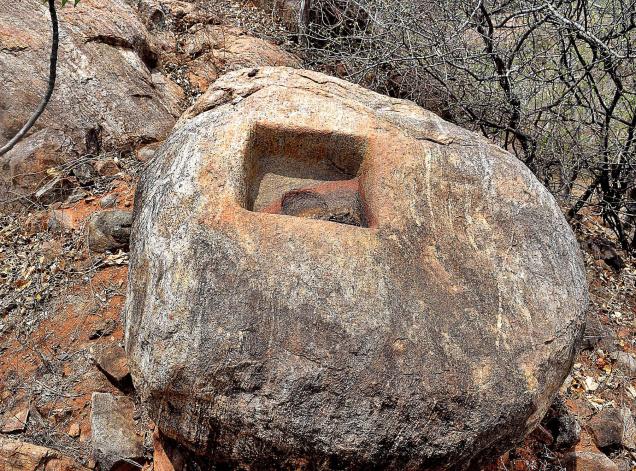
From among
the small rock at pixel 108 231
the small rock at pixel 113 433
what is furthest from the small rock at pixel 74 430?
the small rock at pixel 108 231

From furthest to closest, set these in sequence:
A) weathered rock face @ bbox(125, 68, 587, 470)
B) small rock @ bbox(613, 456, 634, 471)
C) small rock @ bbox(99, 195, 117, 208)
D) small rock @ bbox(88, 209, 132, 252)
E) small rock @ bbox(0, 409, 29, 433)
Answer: small rock @ bbox(99, 195, 117, 208) → small rock @ bbox(88, 209, 132, 252) → small rock @ bbox(613, 456, 634, 471) → small rock @ bbox(0, 409, 29, 433) → weathered rock face @ bbox(125, 68, 587, 470)

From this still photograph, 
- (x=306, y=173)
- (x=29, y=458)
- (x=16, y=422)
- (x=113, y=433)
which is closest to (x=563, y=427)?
(x=306, y=173)

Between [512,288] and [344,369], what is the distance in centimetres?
77

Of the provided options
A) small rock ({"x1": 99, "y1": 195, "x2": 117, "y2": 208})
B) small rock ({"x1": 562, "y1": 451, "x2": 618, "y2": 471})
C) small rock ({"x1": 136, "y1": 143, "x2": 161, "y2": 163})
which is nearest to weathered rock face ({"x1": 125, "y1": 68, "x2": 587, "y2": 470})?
small rock ({"x1": 562, "y1": 451, "x2": 618, "y2": 471})

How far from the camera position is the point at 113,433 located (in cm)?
244

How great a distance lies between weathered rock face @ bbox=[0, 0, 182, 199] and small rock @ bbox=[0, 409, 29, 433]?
1.60m

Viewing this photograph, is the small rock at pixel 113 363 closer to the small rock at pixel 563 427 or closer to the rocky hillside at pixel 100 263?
the rocky hillside at pixel 100 263

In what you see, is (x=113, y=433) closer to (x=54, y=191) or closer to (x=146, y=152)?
(x=54, y=191)

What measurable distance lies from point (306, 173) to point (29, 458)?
167 cm

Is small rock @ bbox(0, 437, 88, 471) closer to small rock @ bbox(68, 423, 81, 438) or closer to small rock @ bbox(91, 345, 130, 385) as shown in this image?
small rock @ bbox(68, 423, 81, 438)

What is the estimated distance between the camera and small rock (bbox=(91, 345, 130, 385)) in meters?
2.69

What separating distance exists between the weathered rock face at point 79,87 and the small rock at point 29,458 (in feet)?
Answer: 6.09

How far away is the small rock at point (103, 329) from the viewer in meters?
2.92

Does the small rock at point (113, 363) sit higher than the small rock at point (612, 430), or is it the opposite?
the small rock at point (612, 430)
